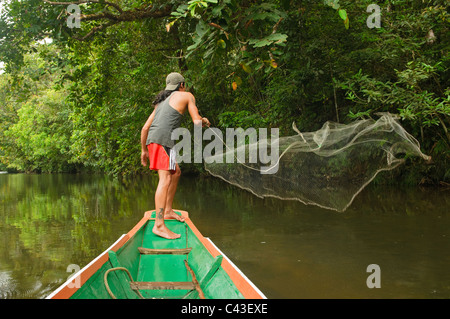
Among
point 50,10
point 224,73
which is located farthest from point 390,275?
point 224,73

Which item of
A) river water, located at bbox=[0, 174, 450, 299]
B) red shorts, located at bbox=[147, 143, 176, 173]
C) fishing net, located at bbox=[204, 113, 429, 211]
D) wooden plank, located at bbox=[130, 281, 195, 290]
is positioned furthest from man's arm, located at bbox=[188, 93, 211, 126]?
river water, located at bbox=[0, 174, 450, 299]

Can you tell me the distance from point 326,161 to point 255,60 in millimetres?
1890

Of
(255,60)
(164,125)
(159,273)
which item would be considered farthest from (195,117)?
(159,273)

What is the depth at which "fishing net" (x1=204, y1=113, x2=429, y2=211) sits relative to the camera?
5422mm

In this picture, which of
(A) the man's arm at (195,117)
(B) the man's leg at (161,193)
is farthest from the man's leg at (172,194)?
(A) the man's arm at (195,117)

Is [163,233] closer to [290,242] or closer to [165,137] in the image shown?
[165,137]

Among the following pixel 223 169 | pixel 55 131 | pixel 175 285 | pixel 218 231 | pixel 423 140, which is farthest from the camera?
pixel 55 131

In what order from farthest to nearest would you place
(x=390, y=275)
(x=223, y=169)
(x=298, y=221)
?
(x=298, y=221), (x=223, y=169), (x=390, y=275)

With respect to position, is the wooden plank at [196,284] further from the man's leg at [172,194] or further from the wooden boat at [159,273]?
the man's leg at [172,194]

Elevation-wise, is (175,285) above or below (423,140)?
below

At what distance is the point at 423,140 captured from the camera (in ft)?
37.1

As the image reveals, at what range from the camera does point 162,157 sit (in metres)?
4.29

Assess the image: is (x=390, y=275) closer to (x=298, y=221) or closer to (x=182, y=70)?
(x=298, y=221)
